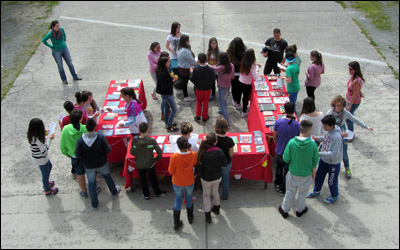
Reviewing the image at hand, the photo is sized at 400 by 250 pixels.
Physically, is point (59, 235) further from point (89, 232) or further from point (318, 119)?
point (318, 119)

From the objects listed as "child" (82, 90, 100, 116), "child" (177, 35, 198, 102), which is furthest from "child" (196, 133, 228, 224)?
"child" (177, 35, 198, 102)

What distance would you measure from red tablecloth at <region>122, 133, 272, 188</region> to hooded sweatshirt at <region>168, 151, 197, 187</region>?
0.87 meters

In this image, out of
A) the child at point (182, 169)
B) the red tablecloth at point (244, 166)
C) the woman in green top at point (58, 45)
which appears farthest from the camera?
the woman in green top at point (58, 45)

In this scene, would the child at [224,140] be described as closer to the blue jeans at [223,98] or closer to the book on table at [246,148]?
the book on table at [246,148]

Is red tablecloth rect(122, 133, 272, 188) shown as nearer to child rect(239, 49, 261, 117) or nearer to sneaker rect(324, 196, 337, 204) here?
sneaker rect(324, 196, 337, 204)

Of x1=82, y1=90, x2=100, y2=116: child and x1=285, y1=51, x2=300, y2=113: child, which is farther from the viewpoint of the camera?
x1=285, y1=51, x2=300, y2=113: child

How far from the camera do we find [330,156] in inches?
207

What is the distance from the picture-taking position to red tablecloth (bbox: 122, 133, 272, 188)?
5879 millimetres

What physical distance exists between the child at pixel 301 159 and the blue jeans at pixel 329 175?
0.51m

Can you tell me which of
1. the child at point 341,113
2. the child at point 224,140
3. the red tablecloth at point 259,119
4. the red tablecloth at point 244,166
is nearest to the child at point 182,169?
the child at point 224,140

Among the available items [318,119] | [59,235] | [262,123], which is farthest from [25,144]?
[318,119]

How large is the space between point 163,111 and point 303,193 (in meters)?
3.73

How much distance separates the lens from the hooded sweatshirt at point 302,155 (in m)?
4.90

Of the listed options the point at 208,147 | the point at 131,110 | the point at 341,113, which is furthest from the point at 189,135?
the point at 341,113
